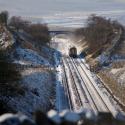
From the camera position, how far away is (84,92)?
4166cm

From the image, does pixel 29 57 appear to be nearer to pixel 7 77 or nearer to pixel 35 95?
pixel 35 95

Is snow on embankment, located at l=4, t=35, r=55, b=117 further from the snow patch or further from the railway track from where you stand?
the snow patch

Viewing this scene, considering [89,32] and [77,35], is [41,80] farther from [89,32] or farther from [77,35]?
[77,35]

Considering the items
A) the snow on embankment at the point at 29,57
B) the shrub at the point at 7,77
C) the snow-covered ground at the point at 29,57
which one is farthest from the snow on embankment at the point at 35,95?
the snow on embankment at the point at 29,57

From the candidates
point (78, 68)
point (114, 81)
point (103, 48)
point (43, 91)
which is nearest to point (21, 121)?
point (43, 91)

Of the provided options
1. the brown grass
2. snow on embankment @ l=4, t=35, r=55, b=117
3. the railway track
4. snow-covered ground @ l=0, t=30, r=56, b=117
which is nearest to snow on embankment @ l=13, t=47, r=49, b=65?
the railway track

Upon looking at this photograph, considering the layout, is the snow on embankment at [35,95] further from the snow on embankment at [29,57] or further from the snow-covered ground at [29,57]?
the snow on embankment at [29,57]

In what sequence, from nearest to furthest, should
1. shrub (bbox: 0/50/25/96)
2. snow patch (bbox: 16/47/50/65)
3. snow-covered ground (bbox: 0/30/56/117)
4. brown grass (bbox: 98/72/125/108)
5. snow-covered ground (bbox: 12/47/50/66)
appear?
shrub (bbox: 0/50/25/96)
snow-covered ground (bbox: 0/30/56/117)
brown grass (bbox: 98/72/125/108)
snow-covered ground (bbox: 12/47/50/66)
snow patch (bbox: 16/47/50/65)

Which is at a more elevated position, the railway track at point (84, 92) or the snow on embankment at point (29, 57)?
the railway track at point (84, 92)

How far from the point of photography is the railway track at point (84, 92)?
34594 mm

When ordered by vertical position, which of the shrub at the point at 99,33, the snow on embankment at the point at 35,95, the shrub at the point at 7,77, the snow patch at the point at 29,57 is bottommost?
the shrub at the point at 99,33

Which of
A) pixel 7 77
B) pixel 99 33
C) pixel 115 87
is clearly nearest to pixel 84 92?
pixel 115 87

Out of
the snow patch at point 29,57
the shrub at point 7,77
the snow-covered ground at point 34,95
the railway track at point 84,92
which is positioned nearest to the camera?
the shrub at point 7,77

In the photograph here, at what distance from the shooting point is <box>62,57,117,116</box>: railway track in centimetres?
3459
